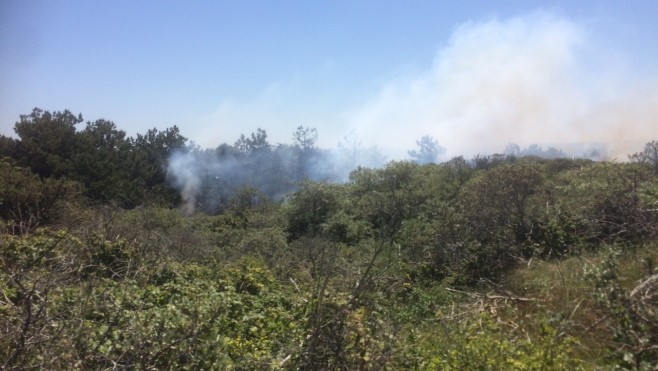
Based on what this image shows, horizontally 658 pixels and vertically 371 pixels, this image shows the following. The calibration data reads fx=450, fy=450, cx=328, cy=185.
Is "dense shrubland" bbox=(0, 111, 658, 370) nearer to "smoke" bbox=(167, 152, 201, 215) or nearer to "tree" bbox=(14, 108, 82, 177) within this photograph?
"tree" bbox=(14, 108, 82, 177)

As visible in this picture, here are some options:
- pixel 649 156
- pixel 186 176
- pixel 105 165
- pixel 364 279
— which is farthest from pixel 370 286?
pixel 186 176

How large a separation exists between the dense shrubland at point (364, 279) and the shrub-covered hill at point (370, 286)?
0.09 ft

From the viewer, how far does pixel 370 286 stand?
5473 mm

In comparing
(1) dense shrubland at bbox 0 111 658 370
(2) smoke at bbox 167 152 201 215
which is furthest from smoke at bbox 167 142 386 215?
(1) dense shrubland at bbox 0 111 658 370

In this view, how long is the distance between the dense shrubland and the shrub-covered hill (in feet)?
0.09

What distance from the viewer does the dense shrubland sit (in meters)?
3.75

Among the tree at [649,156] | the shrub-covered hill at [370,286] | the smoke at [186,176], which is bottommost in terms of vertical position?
the shrub-covered hill at [370,286]

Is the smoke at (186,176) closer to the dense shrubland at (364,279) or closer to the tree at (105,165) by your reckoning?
the tree at (105,165)

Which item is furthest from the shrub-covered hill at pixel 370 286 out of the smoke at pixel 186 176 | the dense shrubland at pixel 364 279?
the smoke at pixel 186 176

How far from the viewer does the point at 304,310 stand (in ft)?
15.8

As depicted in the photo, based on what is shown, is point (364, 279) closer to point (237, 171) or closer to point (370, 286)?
point (370, 286)

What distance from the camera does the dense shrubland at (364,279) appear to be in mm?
3754

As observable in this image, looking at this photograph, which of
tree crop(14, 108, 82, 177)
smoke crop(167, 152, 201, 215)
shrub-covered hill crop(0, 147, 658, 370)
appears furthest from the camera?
smoke crop(167, 152, 201, 215)

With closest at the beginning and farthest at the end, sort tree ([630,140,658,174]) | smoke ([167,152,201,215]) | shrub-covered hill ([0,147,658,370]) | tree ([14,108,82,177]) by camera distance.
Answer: shrub-covered hill ([0,147,658,370]) → tree ([630,140,658,174]) → tree ([14,108,82,177]) → smoke ([167,152,201,215])
